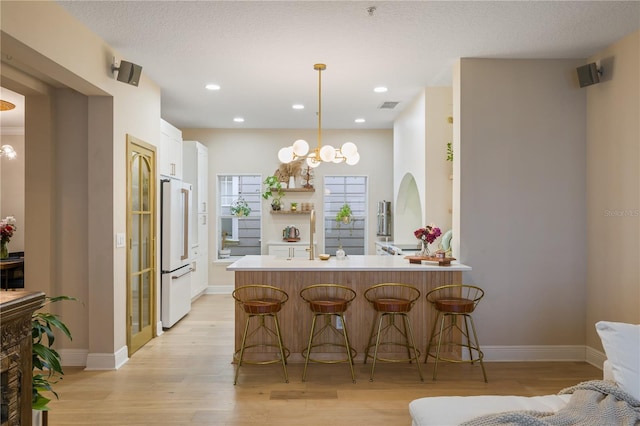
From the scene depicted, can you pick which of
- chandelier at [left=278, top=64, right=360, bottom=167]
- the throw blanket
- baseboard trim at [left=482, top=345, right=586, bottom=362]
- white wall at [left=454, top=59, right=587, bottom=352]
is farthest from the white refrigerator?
the throw blanket

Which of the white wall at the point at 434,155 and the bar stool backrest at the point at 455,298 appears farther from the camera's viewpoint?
the white wall at the point at 434,155

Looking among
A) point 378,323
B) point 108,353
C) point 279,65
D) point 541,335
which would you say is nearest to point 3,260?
point 108,353

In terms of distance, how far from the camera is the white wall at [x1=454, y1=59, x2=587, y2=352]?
430 centimetres

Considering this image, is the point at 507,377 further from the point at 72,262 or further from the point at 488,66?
the point at 72,262

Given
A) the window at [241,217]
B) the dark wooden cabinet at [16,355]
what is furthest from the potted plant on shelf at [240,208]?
the dark wooden cabinet at [16,355]

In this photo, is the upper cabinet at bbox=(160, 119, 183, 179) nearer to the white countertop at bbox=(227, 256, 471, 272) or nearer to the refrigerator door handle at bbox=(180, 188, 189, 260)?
the refrigerator door handle at bbox=(180, 188, 189, 260)

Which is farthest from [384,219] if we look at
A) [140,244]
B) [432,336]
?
[140,244]

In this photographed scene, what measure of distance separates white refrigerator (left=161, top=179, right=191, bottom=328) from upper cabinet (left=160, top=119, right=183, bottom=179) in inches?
7.6

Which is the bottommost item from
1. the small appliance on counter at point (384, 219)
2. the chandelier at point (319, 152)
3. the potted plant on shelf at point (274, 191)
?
the small appliance on counter at point (384, 219)

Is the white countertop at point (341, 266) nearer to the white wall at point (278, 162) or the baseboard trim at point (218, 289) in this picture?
the white wall at point (278, 162)

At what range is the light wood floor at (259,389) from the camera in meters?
3.08

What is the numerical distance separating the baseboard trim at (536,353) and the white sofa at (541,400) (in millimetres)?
2132

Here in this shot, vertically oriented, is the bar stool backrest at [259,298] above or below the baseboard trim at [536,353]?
above

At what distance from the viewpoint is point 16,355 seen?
1936 mm
